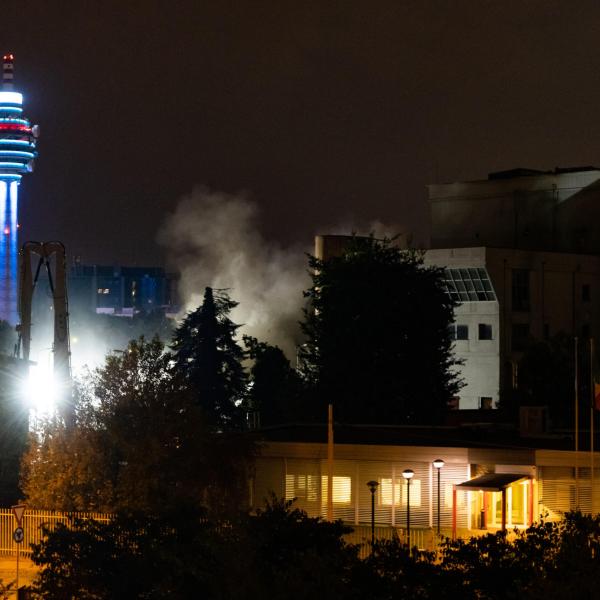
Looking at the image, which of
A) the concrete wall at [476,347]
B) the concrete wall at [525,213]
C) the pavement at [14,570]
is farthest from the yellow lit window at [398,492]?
the concrete wall at [525,213]

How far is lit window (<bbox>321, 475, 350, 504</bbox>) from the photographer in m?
48.4

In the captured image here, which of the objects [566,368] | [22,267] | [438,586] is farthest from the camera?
[566,368]

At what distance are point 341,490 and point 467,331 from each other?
62001 millimetres

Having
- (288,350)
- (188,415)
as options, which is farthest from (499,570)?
(288,350)

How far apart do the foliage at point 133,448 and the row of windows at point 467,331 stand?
62.2m

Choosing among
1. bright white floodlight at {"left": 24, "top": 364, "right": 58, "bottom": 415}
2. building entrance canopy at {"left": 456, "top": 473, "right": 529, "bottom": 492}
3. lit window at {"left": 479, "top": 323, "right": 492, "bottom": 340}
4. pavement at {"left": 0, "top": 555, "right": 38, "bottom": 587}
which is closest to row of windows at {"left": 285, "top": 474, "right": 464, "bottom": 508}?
building entrance canopy at {"left": 456, "top": 473, "right": 529, "bottom": 492}

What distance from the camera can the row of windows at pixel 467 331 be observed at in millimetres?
108938

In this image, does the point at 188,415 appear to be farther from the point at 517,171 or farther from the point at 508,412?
the point at 517,171

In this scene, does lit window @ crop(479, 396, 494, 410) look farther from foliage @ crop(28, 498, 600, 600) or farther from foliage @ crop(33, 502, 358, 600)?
foliage @ crop(28, 498, 600, 600)

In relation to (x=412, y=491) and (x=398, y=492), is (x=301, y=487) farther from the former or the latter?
(x=412, y=491)

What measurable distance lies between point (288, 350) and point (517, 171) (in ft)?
87.5

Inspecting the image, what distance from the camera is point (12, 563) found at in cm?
3931

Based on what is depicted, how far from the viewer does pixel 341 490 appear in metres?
48.6

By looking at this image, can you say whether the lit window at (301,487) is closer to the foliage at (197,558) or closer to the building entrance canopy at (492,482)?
the building entrance canopy at (492,482)
